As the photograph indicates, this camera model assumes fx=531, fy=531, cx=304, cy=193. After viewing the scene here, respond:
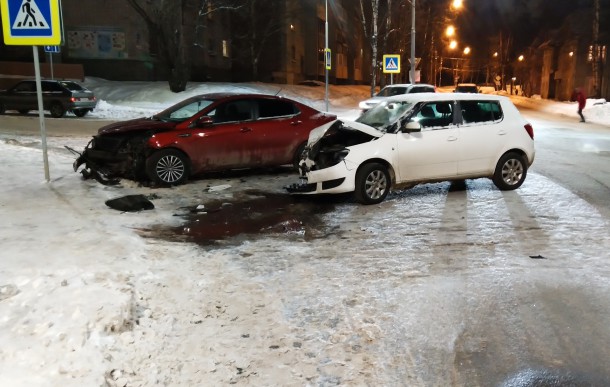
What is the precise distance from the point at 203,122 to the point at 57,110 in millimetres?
15987

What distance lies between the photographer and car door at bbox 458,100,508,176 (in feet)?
28.5

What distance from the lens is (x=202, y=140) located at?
9367mm

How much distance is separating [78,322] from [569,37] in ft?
178

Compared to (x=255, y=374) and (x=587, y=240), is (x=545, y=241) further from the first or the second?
(x=255, y=374)

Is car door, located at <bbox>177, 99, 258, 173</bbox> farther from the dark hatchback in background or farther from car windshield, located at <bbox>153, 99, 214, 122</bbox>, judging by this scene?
the dark hatchback in background

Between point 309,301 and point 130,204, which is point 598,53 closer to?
point 130,204

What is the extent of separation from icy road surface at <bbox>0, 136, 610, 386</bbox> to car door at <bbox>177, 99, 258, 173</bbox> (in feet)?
7.00

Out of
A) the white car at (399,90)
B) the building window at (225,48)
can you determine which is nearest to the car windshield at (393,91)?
the white car at (399,90)

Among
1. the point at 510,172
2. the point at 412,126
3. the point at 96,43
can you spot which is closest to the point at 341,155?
the point at 412,126

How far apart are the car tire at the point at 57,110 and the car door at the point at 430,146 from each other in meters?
18.5

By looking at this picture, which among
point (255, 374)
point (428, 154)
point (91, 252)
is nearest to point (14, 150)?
point (91, 252)

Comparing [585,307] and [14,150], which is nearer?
[585,307]

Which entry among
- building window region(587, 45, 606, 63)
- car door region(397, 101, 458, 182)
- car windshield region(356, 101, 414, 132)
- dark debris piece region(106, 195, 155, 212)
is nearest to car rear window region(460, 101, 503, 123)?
car door region(397, 101, 458, 182)

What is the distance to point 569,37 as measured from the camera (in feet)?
160
